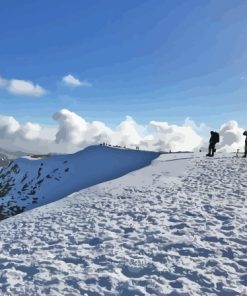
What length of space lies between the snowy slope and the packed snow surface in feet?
45.5

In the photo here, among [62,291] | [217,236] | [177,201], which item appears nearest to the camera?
[62,291]

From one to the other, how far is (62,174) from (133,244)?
29.1m

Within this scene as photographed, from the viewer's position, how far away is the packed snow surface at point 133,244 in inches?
400

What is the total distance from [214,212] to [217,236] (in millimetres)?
2989

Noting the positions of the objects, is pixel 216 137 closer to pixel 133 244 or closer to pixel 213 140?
pixel 213 140

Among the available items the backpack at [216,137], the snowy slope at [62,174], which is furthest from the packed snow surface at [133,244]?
the backpack at [216,137]

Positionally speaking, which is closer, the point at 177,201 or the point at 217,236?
the point at 217,236

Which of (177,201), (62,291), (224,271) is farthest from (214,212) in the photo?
(62,291)

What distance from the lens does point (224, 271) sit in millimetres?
10594

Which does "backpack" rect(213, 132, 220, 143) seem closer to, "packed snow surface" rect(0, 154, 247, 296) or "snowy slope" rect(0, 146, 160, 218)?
"snowy slope" rect(0, 146, 160, 218)

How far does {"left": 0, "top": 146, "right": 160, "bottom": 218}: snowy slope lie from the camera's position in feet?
118

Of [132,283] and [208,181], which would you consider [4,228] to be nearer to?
[132,283]

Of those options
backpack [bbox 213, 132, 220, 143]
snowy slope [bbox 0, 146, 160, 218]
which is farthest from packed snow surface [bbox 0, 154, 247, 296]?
backpack [bbox 213, 132, 220, 143]

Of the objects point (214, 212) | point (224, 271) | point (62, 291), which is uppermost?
point (214, 212)
